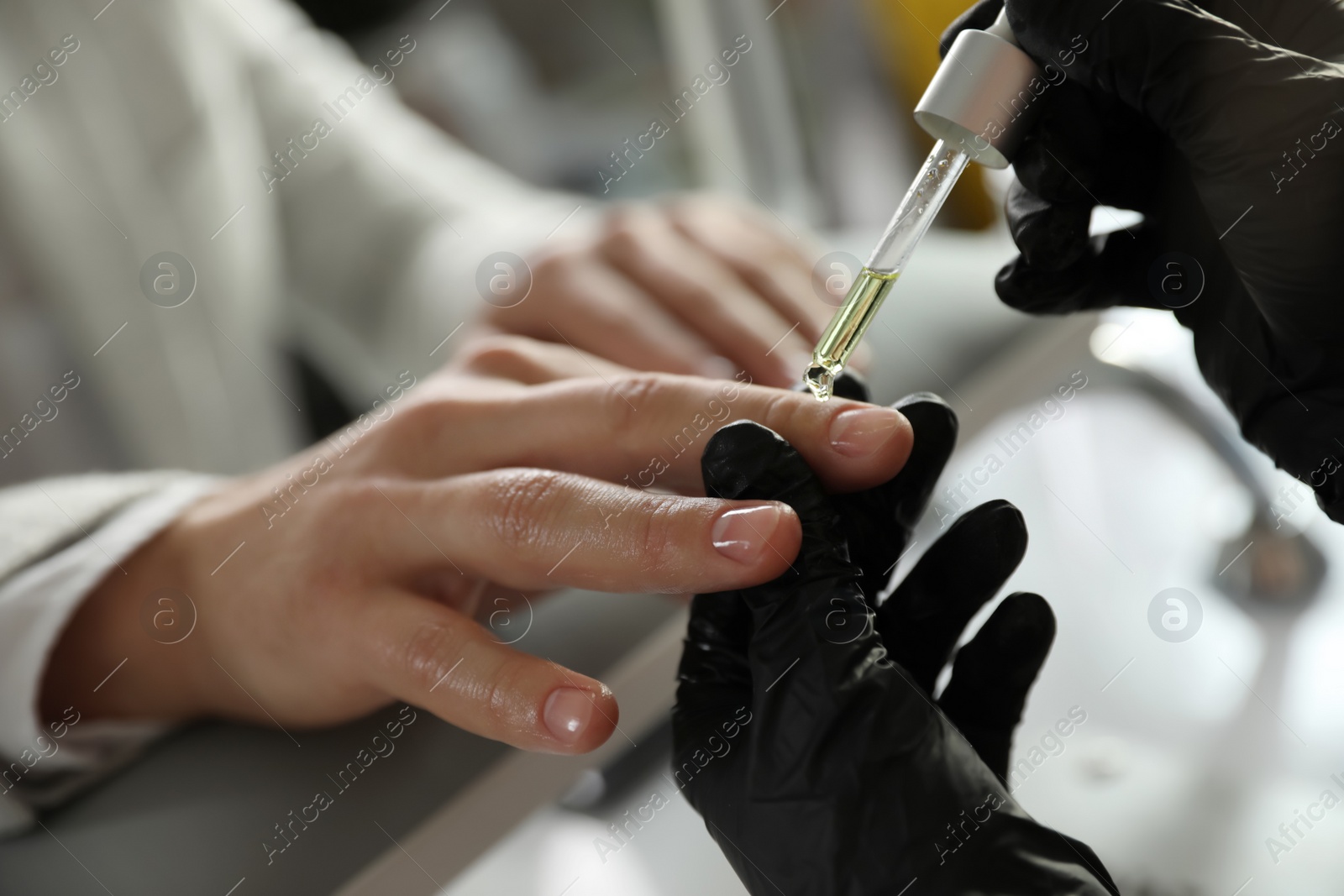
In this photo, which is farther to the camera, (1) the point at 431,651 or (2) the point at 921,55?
(2) the point at 921,55

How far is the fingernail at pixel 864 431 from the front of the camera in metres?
0.39

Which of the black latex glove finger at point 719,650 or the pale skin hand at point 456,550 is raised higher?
the pale skin hand at point 456,550

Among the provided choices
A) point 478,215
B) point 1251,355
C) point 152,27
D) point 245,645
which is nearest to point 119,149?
point 152,27

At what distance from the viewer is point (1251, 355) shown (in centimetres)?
45

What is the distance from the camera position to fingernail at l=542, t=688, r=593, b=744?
0.40m

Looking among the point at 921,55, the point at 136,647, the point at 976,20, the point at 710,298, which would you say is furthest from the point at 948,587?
the point at 921,55

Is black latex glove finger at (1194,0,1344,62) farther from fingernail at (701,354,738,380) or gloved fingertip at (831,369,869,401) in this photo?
fingernail at (701,354,738,380)

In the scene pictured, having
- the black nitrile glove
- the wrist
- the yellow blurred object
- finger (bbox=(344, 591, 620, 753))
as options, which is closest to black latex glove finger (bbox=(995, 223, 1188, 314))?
the black nitrile glove

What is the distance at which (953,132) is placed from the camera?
1.32ft

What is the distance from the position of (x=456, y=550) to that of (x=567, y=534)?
0.27 feet

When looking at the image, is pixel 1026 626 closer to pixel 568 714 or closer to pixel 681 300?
pixel 568 714

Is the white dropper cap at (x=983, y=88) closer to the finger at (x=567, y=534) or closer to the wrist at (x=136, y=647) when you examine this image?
the finger at (x=567, y=534)

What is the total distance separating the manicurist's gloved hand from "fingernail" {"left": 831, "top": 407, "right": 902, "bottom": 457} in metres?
0.02

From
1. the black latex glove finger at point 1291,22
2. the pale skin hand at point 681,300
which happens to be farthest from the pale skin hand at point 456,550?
the black latex glove finger at point 1291,22
